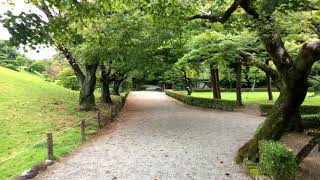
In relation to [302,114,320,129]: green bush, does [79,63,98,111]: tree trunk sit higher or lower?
higher

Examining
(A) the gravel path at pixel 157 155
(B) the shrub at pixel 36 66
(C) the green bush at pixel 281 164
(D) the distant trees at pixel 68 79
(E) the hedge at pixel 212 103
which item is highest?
(B) the shrub at pixel 36 66

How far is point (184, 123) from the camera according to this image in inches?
822

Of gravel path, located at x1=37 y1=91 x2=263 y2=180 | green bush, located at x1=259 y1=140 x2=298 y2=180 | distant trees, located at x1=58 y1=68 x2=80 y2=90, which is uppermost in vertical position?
distant trees, located at x1=58 y1=68 x2=80 y2=90

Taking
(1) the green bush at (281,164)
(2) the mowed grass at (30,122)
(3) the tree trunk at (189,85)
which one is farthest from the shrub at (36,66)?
(1) the green bush at (281,164)

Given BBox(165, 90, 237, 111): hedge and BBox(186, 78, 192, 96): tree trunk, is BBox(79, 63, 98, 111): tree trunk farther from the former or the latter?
BBox(186, 78, 192, 96): tree trunk

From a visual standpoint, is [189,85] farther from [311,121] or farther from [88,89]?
[311,121]

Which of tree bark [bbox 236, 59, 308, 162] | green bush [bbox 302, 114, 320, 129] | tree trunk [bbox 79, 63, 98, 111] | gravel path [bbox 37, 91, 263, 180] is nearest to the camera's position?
tree bark [bbox 236, 59, 308, 162]

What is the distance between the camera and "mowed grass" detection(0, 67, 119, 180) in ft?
39.2

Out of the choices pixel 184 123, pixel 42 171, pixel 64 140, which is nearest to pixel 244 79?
pixel 184 123

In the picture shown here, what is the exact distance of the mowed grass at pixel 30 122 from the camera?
1195 cm

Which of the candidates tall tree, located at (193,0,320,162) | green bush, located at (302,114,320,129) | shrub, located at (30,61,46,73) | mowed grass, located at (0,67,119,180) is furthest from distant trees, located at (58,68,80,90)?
tall tree, located at (193,0,320,162)

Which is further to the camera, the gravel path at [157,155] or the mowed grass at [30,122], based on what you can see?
the mowed grass at [30,122]

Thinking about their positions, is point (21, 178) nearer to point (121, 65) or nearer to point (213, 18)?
point (213, 18)

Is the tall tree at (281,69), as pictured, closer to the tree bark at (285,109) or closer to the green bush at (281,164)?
the tree bark at (285,109)
